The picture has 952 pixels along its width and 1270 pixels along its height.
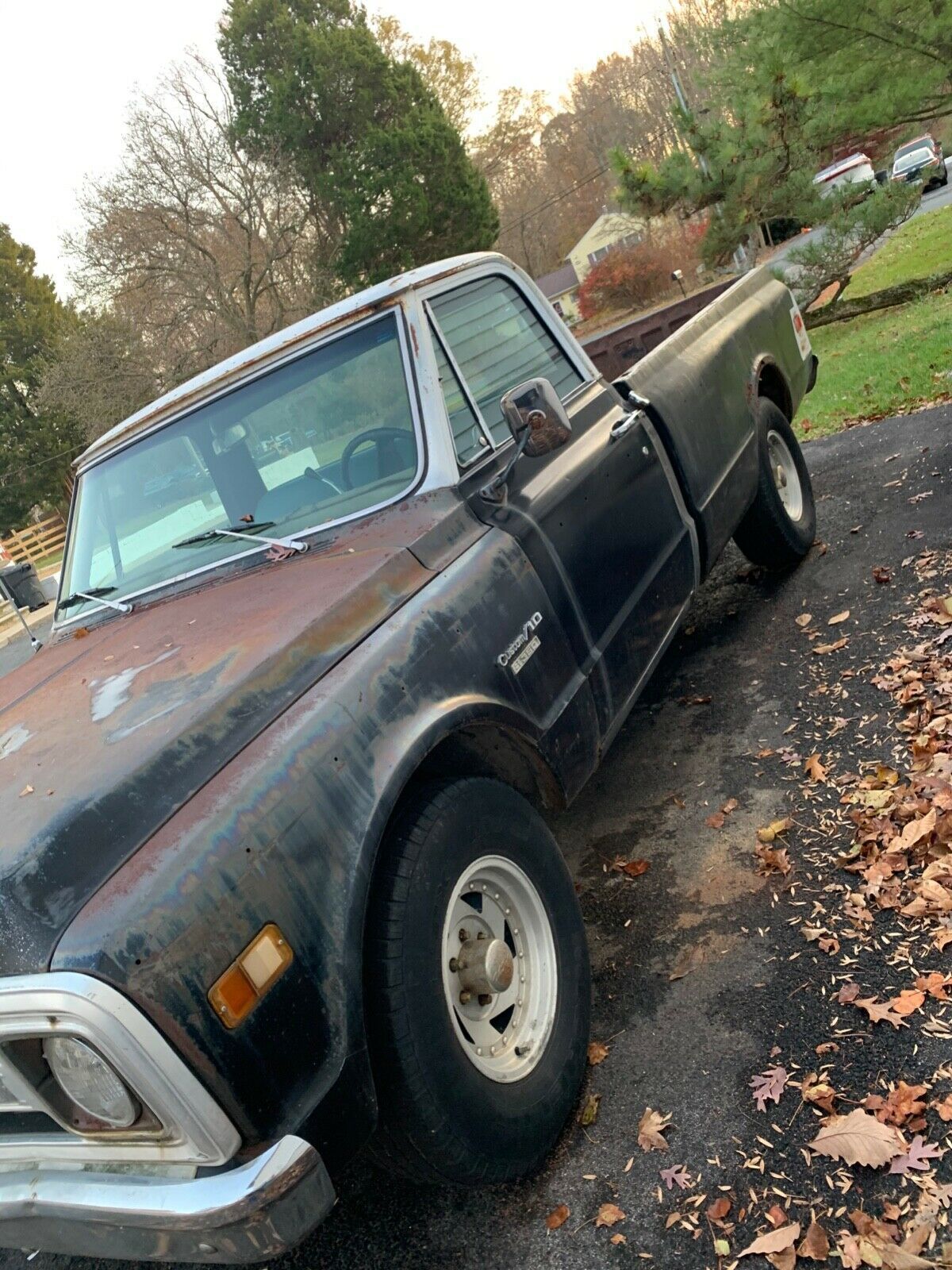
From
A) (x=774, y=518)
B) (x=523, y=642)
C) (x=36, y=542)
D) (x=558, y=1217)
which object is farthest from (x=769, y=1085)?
(x=36, y=542)

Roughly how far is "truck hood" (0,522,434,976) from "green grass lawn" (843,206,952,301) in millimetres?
13582

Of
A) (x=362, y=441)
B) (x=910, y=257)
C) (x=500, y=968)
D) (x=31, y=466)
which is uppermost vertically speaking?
(x=31, y=466)

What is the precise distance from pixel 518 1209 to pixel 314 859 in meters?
1.10

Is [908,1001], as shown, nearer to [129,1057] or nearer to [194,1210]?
[194,1210]

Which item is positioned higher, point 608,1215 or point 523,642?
point 523,642

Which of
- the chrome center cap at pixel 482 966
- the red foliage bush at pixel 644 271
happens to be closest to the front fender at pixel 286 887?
the chrome center cap at pixel 482 966

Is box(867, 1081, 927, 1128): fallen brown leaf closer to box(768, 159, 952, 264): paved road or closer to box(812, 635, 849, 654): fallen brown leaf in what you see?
box(812, 635, 849, 654): fallen brown leaf

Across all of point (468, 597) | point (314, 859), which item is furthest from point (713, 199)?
point (314, 859)

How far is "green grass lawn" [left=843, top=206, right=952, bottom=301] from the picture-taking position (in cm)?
1490

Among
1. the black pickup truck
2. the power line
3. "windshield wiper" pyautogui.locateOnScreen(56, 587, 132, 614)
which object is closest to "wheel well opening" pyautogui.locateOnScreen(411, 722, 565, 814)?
the black pickup truck

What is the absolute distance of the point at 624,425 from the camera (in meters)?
3.78

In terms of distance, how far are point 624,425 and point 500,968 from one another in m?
2.23

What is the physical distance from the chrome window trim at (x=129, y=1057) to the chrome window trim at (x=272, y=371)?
167 cm

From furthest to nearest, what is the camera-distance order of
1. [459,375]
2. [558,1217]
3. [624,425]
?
Answer: 1. [624,425]
2. [459,375]
3. [558,1217]
